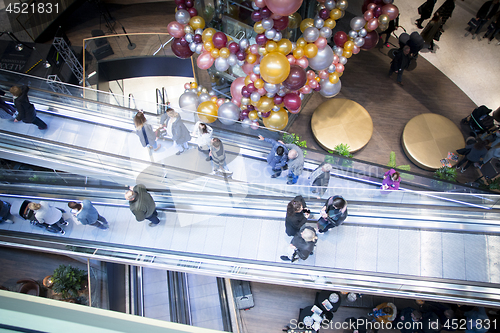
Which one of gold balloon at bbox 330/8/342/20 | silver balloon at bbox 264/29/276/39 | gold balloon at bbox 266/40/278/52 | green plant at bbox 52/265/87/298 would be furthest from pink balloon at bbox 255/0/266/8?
green plant at bbox 52/265/87/298

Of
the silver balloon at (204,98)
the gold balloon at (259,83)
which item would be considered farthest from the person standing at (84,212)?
the silver balloon at (204,98)

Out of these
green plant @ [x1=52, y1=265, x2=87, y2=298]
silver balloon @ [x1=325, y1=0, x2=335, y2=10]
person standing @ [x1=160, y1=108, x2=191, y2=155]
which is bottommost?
green plant @ [x1=52, y1=265, x2=87, y2=298]

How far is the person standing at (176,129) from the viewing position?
5.32 meters

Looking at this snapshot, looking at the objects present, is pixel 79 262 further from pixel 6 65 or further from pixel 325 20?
pixel 325 20

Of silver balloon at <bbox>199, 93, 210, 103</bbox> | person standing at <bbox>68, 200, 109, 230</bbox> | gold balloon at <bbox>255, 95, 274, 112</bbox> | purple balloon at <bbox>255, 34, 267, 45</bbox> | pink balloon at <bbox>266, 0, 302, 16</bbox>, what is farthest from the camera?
silver balloon at <bbox>199, 93, 210, 103</bbox>

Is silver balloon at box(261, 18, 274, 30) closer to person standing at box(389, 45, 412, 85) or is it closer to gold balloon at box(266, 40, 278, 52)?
gold balloon at box(266, 40, 278, 52)

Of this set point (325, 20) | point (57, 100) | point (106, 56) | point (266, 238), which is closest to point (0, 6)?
point (106, 56)

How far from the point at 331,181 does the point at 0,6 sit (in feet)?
44.5

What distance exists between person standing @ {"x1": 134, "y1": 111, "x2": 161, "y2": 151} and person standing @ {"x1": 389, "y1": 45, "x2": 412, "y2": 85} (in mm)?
7923

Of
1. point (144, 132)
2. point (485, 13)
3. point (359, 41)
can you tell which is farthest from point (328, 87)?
point (485, 13)

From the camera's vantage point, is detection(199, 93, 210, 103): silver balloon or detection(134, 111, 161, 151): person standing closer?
detection(134, 111, 161, 151): person standing

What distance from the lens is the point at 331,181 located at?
20.8 ft

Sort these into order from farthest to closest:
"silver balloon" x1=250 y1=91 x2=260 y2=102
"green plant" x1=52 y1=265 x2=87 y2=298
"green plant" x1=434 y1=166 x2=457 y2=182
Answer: "green plant" x1=434 y1=166 x2=457 y2=182 → "green plant" x1=52 y1=265 x2=87 y2=298 → "silver balloon" x1=250 y1=91 x2=260 y2=102

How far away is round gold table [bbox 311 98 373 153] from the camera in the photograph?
8.55 m
